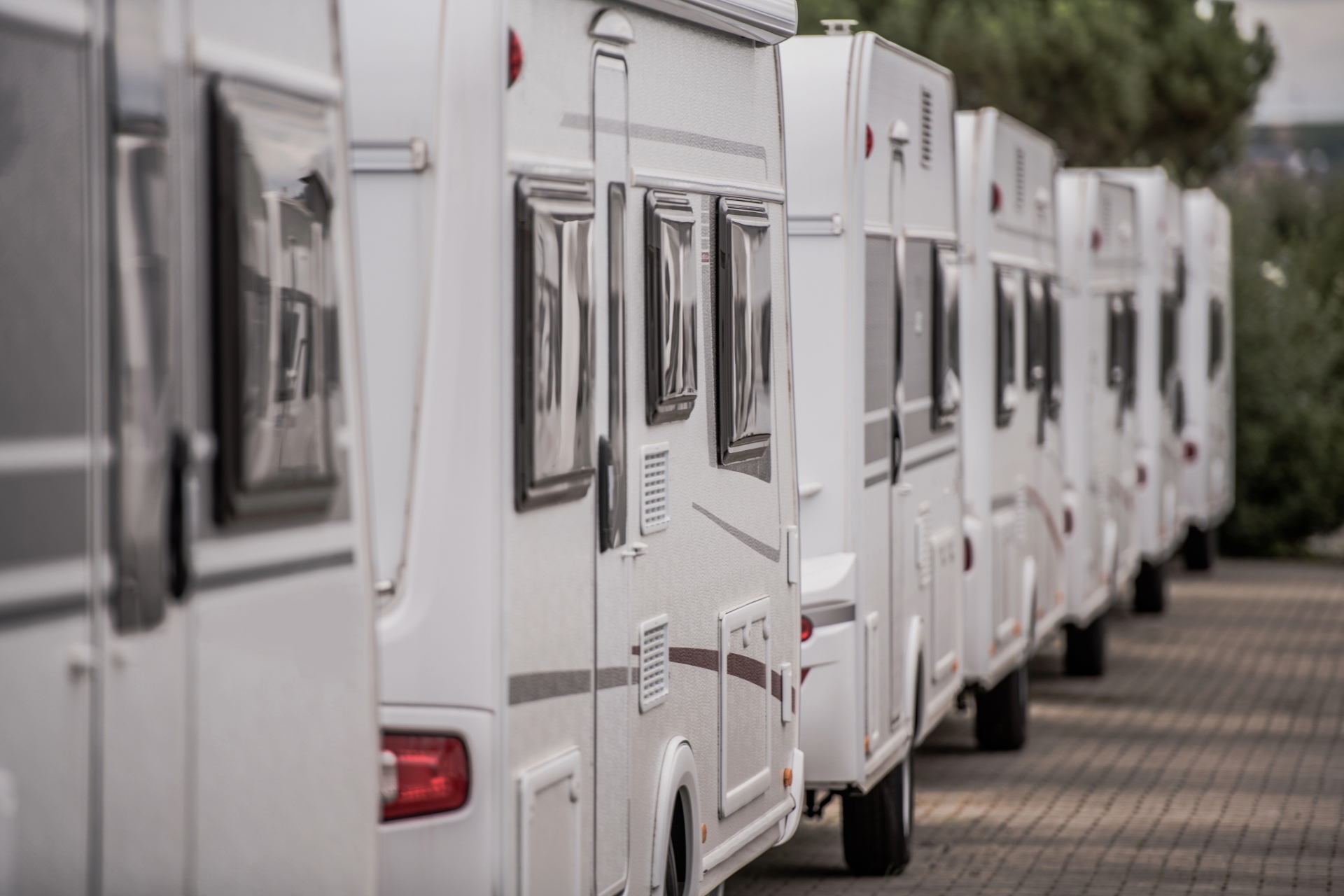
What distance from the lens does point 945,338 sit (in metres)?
8.47

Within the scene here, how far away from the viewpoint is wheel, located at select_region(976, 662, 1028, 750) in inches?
417

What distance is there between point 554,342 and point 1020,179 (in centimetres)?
678

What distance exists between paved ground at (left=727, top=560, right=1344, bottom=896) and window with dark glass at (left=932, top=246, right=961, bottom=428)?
1.88 m

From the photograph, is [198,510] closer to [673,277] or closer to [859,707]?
[673,277]

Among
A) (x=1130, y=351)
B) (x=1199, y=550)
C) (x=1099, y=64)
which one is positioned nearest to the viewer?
(x=1130, y=351)

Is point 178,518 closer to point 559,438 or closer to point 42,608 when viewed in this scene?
point 42,608

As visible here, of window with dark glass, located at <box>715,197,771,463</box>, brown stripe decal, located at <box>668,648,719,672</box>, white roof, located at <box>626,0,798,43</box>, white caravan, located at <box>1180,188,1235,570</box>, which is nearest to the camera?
brown stripe decal, located at <box>668,648,719,672</box>

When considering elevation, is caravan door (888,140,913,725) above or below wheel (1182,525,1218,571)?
above

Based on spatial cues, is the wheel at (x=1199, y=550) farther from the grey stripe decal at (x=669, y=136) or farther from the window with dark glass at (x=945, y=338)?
the grey stripe decal at (x=669, y=136)

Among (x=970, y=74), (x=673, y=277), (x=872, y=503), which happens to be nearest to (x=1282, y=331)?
(x=970, y=74)

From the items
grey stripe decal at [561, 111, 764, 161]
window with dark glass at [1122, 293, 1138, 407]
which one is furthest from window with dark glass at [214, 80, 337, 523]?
window with dark glass at [1122, 293, 1138, 407]

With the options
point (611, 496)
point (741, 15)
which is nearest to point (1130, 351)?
point (741, 15)

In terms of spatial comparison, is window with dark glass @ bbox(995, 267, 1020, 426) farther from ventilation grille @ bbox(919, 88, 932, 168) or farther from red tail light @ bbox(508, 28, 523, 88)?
red tail light @ bbox(508, 28, 523, 88)

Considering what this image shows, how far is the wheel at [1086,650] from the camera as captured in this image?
13430 mm
